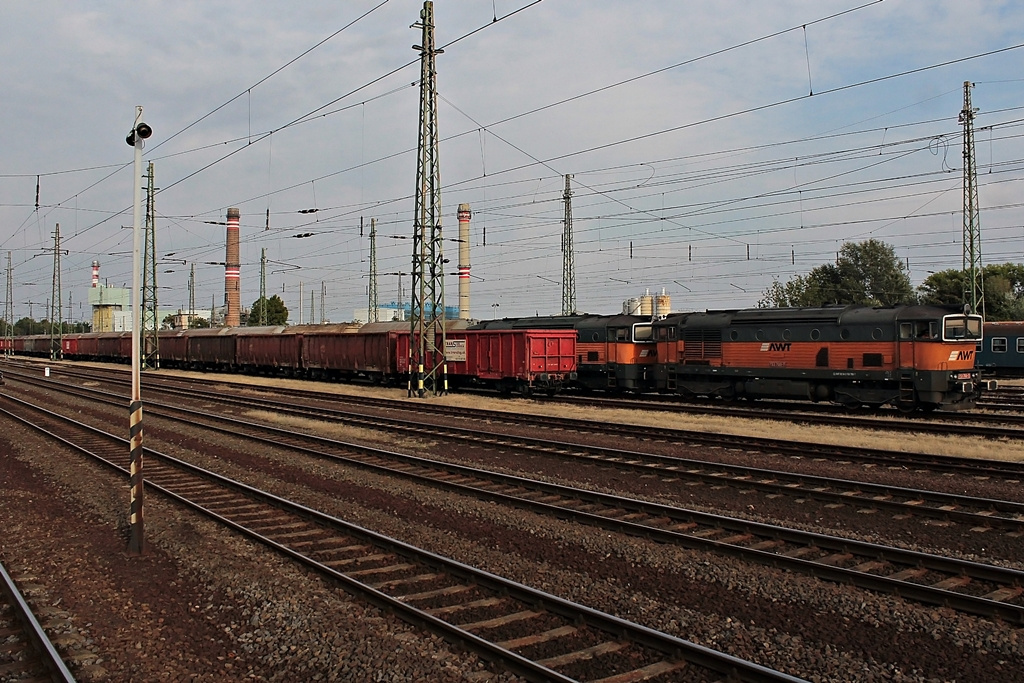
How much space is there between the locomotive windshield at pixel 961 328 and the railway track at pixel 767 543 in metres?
12.3

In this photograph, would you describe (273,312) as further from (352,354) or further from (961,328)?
(961,328)

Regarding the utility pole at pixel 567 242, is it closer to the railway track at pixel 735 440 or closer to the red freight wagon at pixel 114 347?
the railway track at pixel 735 440

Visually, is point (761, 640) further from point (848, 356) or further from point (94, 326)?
point (94, 326)

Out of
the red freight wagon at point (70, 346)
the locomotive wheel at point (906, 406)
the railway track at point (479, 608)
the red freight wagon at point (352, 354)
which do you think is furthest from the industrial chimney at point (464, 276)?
the railway track at point (479, 608)

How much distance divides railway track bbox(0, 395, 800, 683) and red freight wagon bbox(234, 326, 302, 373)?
33430 millimetres

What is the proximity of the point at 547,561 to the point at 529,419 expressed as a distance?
12.9m

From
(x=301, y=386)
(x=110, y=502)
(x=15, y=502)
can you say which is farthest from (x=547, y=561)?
(x=301, y=386)

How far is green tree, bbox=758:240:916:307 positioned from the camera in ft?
208

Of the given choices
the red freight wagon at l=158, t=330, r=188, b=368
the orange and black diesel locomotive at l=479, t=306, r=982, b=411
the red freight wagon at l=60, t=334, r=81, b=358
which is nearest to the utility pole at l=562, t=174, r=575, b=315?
the orange and black diesel locomotive at l=479, t=306, r=982, b=411

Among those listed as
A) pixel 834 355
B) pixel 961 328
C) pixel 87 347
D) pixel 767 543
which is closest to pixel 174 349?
pixel 87 347

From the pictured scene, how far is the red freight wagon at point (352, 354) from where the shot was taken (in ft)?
117

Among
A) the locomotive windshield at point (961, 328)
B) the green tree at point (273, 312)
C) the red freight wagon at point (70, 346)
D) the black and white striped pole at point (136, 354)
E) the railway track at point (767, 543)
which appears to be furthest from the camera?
the green tree at point (273, 312)

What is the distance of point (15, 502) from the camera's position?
12008 millimetres

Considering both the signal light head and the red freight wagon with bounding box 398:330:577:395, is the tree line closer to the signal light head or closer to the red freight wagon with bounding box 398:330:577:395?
the red freight wagon with bounding box 398:330:577:395
